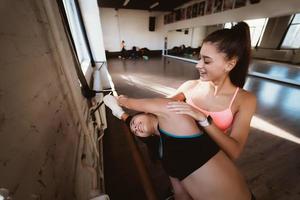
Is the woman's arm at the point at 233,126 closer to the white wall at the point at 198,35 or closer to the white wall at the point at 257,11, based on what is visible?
the white wall at the point at 257,11

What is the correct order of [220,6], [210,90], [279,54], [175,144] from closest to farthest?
[175,144] → [210,90] → [220,6] → [279,54]

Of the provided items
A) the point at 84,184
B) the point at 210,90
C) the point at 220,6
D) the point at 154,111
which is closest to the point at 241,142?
the point at 210,90

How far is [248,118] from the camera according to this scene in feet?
3.05

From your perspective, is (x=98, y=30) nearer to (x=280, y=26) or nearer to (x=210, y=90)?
(x=210, y=90)

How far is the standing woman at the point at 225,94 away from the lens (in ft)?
2.72

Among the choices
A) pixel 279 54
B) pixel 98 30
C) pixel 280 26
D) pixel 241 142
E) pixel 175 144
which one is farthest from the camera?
pixel 279 54

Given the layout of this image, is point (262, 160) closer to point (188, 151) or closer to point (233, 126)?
point (233, 126)

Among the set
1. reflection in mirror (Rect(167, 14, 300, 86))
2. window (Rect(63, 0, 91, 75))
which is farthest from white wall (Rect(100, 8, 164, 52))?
window (Rect(63, 0, 91, 75))

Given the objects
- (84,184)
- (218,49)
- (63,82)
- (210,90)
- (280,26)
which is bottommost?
(84,184)

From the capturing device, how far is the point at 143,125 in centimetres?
101

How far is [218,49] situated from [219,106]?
0.38 meters

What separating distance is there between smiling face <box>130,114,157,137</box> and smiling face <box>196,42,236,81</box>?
48 cm

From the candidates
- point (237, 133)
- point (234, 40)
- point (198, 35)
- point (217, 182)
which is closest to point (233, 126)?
point (237, 133)

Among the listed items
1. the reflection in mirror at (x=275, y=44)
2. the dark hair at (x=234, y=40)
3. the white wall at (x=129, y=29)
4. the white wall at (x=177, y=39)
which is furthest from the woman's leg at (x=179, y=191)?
the white wall at (x=129, y=29)
